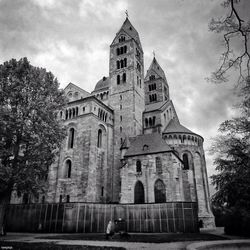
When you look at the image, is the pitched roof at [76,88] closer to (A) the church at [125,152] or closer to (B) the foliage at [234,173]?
(A) the church at [125,152]

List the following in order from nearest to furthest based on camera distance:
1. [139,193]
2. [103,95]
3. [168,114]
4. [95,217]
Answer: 1. [95,217]
2. [139,193]
3. [168,114]
4. [103,95]

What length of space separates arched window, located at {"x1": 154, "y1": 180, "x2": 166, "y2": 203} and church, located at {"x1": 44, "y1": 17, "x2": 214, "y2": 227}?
0.13 meters

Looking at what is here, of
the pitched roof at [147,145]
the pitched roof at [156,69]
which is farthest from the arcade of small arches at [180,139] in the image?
the pitched roof at [156,69]

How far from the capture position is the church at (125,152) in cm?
2997

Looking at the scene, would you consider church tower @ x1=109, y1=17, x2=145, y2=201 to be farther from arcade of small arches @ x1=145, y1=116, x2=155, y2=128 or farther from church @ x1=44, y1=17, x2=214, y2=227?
arcade of small arches @ x1=145, y1=116, x2=155, y2=128

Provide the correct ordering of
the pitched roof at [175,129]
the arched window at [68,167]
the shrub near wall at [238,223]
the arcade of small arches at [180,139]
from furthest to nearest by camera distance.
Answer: the pitched roof at [175,129] → the arcade of small arches at [180,139] → the arched window at [68,167] → the shrub near wall at [238,223]

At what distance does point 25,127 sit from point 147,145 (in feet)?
65.2

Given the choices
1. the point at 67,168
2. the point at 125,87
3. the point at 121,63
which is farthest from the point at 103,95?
the point at 67,168

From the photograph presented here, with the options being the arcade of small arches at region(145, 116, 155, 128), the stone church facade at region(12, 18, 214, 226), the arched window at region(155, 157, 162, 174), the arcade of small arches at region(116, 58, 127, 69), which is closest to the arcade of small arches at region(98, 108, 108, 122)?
the stone church facade at region(12, 18, 214, 226)

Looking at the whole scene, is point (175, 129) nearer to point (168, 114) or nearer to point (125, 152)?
point (168, 114)

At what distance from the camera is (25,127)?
15984mm

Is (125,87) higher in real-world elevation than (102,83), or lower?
lower

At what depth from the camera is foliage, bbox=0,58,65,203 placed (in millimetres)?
15609

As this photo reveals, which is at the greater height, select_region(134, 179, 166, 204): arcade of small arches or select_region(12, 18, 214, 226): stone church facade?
select_region(12, 18, 214, 226): stone church facade
